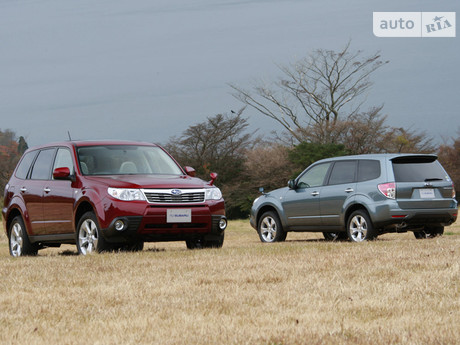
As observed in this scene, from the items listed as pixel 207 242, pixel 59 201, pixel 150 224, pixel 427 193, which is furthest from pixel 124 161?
pixel 427 193

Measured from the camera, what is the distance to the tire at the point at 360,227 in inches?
585

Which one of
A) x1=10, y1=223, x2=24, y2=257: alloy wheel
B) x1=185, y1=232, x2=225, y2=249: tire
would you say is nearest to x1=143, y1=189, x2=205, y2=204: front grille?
x1=185, y1=232, x2=225, y2=249: tire

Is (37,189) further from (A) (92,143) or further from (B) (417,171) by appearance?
(B) (417,171)

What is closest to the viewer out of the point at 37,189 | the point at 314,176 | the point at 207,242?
the point at 207,242

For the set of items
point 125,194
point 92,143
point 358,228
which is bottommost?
point 358,228

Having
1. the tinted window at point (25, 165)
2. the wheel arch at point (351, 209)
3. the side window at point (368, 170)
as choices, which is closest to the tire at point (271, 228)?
the wheel arch at point (351, 209)

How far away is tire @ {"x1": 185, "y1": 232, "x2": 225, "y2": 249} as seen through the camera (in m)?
12.9

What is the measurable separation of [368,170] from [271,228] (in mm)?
3195

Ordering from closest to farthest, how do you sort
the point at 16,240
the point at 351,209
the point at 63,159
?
1. the point at 63,159
2. the point at 16,240
3. the point at 351,209

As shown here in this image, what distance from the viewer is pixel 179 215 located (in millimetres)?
12078

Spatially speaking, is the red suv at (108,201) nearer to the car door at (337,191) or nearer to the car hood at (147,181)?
the car hood at (147,181)

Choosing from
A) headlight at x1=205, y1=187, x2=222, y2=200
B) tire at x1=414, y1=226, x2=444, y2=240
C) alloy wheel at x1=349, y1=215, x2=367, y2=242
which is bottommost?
tire at x1=414, y1=226, x2=444, y2=240

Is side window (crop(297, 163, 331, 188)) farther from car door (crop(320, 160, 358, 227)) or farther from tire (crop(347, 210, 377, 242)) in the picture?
tire (crop(347, 210, 377, 242))

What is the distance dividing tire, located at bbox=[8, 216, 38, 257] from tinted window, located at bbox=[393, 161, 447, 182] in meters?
6.73
